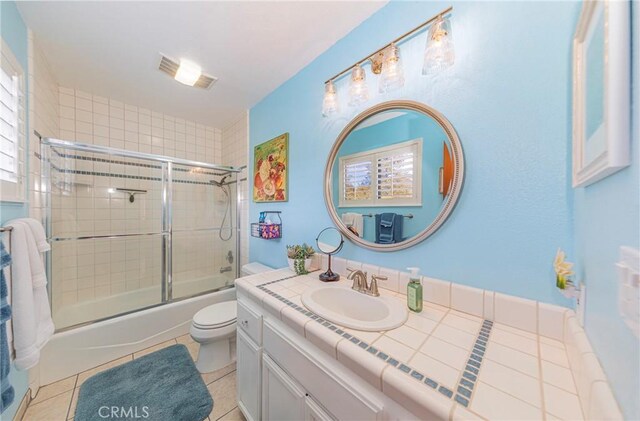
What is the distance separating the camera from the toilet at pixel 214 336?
4.96 feet

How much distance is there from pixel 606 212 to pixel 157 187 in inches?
115

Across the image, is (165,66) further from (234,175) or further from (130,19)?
(234,175)

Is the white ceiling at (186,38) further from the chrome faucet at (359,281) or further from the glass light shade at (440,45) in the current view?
the chrome faucet at (359,281)

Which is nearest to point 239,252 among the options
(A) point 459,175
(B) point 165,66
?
(B) point 165,66

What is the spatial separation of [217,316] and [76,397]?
34.3 inches

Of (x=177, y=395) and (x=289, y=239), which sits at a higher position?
(x=289, y=239)

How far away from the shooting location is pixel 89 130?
2125mm

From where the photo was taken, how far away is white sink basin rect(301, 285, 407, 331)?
0.80 meters

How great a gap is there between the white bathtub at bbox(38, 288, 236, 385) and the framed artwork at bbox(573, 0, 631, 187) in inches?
104

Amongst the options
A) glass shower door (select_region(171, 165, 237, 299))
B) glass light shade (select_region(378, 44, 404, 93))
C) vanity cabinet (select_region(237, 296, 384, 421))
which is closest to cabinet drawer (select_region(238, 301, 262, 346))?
vanity cabinet (select_region(237, 296, 384, 421))

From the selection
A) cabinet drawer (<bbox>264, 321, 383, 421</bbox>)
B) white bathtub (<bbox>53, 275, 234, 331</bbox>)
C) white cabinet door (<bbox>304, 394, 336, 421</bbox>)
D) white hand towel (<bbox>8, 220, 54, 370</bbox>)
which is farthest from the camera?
white bathtub (<bbox>53, 275, 234, 331</bbox>)

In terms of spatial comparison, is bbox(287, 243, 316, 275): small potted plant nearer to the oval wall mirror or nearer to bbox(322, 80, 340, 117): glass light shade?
the oval wall mirror

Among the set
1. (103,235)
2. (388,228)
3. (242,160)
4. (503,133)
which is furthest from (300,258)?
(103,235)

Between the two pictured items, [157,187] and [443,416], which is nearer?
[443,416]
